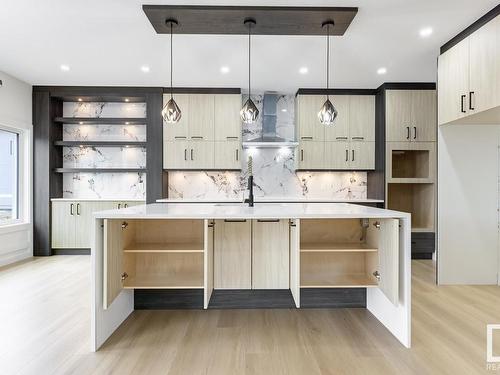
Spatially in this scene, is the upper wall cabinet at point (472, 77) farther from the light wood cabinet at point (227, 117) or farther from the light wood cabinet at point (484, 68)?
the light wood cabinet at point (227, 117)

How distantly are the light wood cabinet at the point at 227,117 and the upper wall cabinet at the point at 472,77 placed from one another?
2.72 metres

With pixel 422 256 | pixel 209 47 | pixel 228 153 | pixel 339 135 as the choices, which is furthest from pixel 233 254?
pixel 422 256

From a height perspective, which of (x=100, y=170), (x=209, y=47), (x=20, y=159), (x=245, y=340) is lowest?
(x=245, y=340)

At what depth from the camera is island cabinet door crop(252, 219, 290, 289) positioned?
8.32 ft

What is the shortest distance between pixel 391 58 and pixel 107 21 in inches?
125

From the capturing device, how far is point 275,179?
521 cm

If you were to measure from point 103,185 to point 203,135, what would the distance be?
193 cm

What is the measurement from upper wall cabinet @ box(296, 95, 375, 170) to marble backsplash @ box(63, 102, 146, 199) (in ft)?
8.79

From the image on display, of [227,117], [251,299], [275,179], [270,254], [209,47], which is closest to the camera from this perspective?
[270,254]

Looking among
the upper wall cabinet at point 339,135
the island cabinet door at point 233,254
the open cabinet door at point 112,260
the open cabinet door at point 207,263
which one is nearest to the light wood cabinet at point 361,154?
the upper wall cabinet at point 339,135

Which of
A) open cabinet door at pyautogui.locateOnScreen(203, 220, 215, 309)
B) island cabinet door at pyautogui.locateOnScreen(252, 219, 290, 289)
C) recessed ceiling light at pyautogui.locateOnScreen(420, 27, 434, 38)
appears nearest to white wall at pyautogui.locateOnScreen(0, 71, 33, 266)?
open cabinet door at pyautogui.locateOnScreen(203, 220, 215, 309)

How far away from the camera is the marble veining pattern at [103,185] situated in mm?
5094

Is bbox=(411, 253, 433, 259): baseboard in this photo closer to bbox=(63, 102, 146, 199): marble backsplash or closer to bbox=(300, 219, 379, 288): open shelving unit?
bbox=(300, 219, 379, 288): open shelving unit

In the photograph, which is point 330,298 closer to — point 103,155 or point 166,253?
point 166,253
